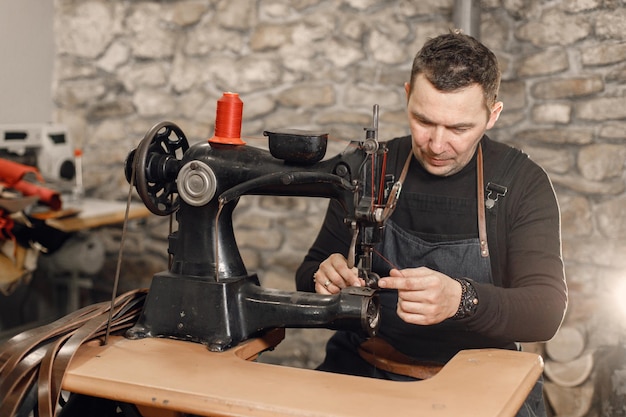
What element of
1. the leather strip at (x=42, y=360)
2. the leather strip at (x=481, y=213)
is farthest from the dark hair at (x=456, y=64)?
the leather strip at (x=42, y=360)

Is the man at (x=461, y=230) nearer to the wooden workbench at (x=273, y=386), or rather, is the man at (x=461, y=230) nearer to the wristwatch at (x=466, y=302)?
the wristwatch at (x=466, y=302)

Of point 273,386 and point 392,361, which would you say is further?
point 392,361

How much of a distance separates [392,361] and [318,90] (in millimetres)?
2170

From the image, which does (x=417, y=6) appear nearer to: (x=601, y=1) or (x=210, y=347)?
(x=601, y=1)

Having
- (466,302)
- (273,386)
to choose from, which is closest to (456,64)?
(466,302)

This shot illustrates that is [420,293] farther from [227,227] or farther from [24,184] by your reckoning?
[24,184]

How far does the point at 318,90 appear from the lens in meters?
4.16

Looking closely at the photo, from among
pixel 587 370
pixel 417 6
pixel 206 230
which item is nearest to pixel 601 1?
pixel 417 6

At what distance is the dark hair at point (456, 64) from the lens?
2.18 metres

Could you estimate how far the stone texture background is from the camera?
361cm

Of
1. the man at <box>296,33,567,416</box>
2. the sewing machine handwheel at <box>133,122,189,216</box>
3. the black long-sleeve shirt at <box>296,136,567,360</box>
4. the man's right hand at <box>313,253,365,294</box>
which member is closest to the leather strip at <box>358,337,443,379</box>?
the man at <box>296,33,567,416</box>

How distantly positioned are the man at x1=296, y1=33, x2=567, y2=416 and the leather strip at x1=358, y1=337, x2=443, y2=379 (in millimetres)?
21

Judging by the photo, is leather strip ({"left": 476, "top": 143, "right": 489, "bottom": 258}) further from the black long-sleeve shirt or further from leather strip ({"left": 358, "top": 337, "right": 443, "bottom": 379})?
leather strip ({"left": 358, "top": 337, "right": 443, "bottom": 379})

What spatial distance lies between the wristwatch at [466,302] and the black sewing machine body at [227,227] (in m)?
0.21
